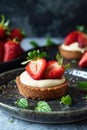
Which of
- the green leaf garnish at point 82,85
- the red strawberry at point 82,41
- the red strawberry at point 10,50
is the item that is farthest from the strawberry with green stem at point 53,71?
the red strawberry at point 82,41

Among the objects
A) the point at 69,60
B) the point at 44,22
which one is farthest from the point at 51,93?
the point at 44,22

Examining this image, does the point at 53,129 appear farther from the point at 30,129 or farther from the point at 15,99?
the point at 15,99

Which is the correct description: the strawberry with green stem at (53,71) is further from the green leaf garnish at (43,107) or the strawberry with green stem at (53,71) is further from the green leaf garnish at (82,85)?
the green leaf garnish at (43,107)

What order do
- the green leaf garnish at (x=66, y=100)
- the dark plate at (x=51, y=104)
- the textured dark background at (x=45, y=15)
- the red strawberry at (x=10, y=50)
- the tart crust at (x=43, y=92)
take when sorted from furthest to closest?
the textured dark background at (x=45, y=15)
the red strawberry at (x=10, y=50)
the tart crust at (x=43, y=92)
the green leaf garnish at (x=66, y=100)
the dark plate at (x=51, y=104)

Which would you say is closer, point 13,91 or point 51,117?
point 51,117

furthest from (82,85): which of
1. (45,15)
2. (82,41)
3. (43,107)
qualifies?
(45,15)

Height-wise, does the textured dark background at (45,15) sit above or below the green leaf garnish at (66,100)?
below

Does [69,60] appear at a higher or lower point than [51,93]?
lower
